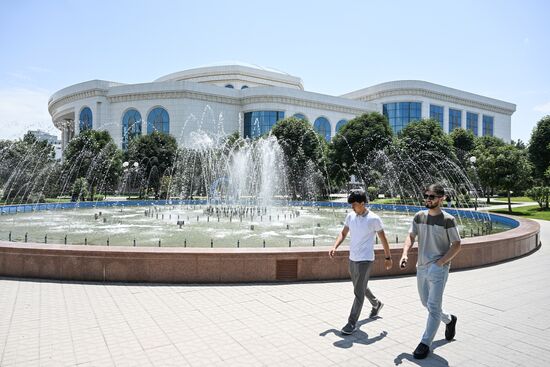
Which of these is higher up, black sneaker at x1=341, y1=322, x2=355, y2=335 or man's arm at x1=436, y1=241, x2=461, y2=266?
man's arm at x1=436, y1=241, x2=461, y2=266

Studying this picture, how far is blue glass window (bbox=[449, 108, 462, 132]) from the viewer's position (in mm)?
74500

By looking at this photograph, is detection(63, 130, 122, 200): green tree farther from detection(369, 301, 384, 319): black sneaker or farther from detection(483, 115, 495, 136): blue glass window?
detection(483, 115, 495, 136): blue glass window

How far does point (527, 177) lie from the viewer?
28.4 metres

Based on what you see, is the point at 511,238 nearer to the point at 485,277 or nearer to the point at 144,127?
the point at 485,277

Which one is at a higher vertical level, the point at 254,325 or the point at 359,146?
the point at 359,146

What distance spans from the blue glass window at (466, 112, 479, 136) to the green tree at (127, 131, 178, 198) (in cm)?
6086

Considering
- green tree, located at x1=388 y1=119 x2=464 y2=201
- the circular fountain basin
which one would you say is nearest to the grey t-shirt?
the circular fountain basin

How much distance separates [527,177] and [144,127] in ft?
163

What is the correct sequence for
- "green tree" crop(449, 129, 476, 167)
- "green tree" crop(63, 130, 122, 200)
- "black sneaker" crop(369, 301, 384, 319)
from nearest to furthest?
"black sneaker" crop(369, 301, 384, 319) < "green tree" crop(63, 130, 122, 200) < "green tree" crop(449, 129, 476, 167)

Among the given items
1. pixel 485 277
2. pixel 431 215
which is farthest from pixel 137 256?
pixel 485 277

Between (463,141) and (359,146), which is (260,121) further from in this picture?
(463,141)

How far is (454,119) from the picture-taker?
2965 inches

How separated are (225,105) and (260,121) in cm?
637

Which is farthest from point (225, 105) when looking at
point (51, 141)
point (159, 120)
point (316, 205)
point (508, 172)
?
point (51, 141)
